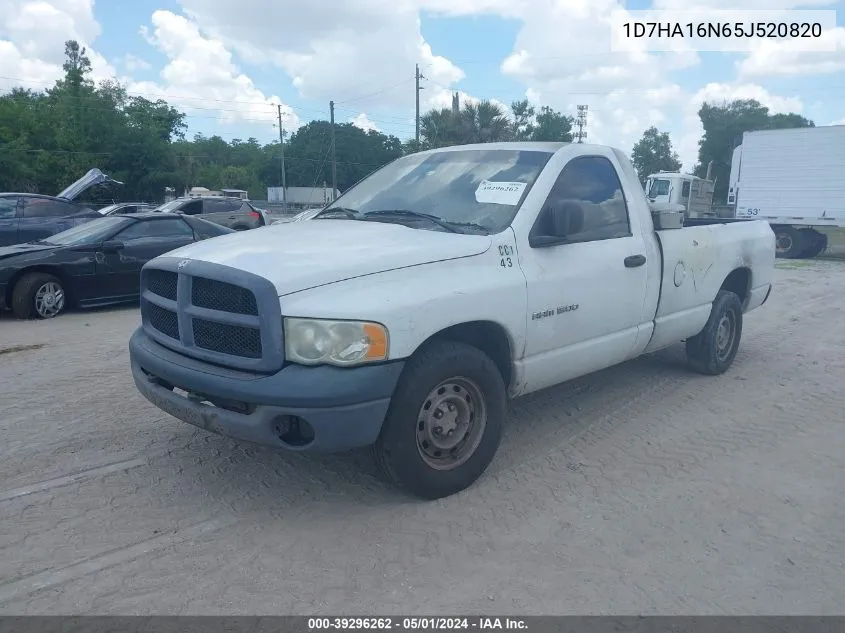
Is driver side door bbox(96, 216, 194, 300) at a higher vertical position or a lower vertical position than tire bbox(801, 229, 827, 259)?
higher

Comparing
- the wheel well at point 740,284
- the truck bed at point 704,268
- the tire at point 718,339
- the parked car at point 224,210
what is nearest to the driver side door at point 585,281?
the truck bed at point 704,268

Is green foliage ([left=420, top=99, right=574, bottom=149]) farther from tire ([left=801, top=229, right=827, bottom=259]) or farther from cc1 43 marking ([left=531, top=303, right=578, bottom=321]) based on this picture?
cc1 43 marking ([left=531, top=303, right=578, bottom=321])

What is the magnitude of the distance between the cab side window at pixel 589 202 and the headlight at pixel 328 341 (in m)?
1.52

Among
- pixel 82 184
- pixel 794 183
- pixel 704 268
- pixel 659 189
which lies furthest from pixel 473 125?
pixel 704 268

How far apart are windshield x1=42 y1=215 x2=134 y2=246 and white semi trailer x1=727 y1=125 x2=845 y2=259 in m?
15.8

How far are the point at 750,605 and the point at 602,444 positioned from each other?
1.83 m

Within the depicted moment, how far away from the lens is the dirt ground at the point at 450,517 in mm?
3021

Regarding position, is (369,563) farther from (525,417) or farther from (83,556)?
(525,417)

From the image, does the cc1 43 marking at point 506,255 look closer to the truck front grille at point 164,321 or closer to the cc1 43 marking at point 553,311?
the cc1 43 marking at point 553,311

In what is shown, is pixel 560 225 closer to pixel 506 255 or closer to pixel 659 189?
pixel 506 255

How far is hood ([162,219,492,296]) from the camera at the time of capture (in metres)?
3.48

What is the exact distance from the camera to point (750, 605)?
2996mm

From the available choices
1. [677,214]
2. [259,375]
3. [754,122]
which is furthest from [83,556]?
[754,122]

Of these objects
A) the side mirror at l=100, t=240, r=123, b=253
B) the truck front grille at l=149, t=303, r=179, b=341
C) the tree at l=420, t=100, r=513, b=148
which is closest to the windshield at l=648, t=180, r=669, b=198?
the tree at l=420, t=100, r=513, b=148
